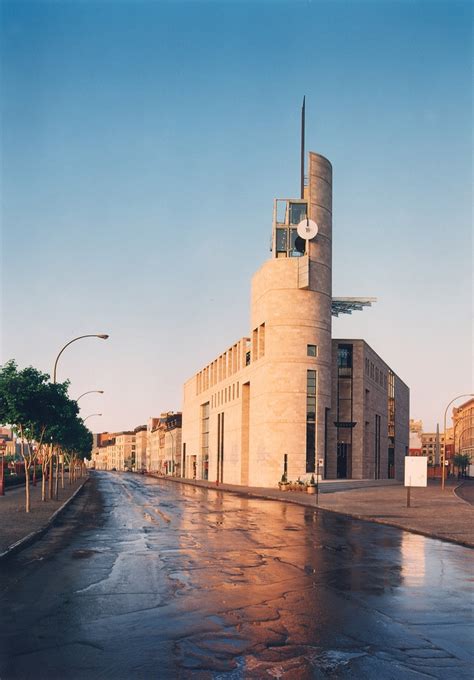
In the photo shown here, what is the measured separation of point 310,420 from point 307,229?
715 inches

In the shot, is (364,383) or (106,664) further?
(364,383)

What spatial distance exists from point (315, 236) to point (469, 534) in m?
46.7

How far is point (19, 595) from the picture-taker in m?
11.4

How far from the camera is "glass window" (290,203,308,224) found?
225 ft

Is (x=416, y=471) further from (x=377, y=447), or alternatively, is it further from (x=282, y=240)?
(x=377, y=447)

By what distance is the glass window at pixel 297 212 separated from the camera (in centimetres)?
6850

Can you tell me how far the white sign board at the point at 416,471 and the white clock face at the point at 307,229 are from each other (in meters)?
34.2

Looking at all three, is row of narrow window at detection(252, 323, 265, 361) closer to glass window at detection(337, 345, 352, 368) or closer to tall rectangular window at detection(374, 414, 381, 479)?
glass window at detection(337, 345, 352, 368)

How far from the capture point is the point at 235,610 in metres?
10.3

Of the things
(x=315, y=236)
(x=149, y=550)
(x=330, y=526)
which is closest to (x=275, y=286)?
(x=315, y=236)

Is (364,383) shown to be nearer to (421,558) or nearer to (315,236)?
(315,236)

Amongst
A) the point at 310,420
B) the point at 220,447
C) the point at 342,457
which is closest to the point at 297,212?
the point at 310,420

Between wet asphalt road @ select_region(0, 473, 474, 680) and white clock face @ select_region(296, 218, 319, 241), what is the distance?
47786mm

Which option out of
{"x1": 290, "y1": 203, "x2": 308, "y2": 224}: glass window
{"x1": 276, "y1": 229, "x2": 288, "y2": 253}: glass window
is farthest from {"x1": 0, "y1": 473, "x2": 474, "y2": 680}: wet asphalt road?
{"x1": 290, "y1": 203, "x2": 308, "y2": 224}: glass window
